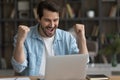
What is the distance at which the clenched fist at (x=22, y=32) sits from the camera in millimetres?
2297

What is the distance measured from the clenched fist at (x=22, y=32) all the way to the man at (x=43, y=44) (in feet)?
0.10

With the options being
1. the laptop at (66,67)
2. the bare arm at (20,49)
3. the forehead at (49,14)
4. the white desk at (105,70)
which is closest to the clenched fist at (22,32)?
the bare arm at (20,49)

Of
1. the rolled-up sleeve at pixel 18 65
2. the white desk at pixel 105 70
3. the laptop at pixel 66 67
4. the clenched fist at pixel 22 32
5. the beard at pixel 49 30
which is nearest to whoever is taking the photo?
the laptop at pixel 66 67

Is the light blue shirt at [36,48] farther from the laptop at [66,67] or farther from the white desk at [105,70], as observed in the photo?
the white desk at [105,70]

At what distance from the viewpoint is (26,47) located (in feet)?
8.38

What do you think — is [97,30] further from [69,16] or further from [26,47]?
[26,47]

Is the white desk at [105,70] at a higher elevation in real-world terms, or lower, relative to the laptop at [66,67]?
lower

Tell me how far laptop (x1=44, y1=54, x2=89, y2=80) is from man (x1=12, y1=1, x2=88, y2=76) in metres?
0.44

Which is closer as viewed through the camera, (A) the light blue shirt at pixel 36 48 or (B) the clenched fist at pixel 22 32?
(B) the clenched fist at pixel 22 32

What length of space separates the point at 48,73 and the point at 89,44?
3826 mm

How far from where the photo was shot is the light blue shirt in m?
2.53

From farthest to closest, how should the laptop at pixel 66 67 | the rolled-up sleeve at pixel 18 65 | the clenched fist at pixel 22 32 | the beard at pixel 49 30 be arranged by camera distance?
the beard at pixel 49 30, the rolled-up sleeve at pixel 18 65, the clenched fist at pixel 22 32, the laptop at pixel 66 67

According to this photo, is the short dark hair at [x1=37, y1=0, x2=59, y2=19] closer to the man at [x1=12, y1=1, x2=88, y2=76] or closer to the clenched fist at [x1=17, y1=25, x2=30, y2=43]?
the man at [x1=12, y1=1, x2=88, y2=76]

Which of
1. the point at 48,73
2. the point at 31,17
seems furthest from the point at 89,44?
the point at 48,73
